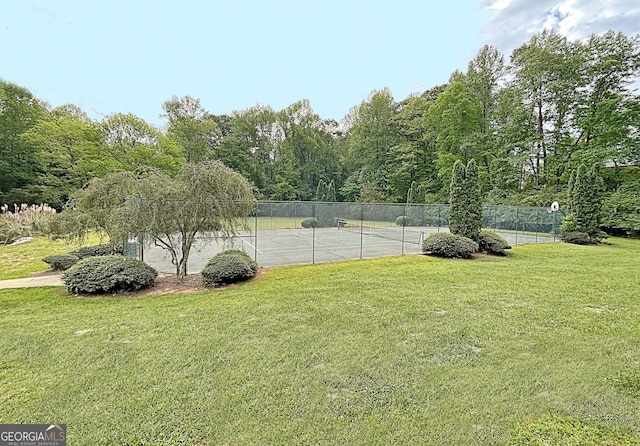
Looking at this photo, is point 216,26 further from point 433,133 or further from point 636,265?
point 433,133

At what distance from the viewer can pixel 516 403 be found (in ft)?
8.70

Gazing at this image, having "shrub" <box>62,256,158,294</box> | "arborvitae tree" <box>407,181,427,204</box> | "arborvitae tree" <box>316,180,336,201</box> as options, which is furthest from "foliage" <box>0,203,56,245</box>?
"arborvitae tree" <box>407,181,427,204</box>

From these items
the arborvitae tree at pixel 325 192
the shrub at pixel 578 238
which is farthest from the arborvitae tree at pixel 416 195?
the shrub at pixel 578 238

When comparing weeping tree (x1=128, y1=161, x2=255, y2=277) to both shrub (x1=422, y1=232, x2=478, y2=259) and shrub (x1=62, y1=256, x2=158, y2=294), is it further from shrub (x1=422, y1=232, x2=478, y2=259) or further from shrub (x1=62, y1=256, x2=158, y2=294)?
shrub (x1=422, y1=232, x2=478, y2=259)

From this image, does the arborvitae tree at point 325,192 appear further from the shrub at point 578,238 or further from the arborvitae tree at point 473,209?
the shrub at point 578,238

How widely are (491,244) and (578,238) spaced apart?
22.5ft

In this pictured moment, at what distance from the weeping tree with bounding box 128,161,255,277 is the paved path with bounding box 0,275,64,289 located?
8.28ft

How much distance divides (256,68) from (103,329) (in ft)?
83.7

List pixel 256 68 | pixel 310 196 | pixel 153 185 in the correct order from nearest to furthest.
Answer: pixel 153 185 → pixel 256 68 → pixel 310 196

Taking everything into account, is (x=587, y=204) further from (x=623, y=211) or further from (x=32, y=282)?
(x=32, y=282)

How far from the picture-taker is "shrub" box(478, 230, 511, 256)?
11.3 metres

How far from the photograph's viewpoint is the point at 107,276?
6156 millimetres

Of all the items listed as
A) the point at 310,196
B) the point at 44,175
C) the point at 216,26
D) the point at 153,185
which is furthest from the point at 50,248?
the point at 310,196

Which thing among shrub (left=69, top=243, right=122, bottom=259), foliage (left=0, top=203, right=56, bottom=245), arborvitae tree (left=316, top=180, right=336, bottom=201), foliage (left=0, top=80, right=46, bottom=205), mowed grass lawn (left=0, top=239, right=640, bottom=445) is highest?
foliage (left=0, top=80, right=46, bottom=205)
